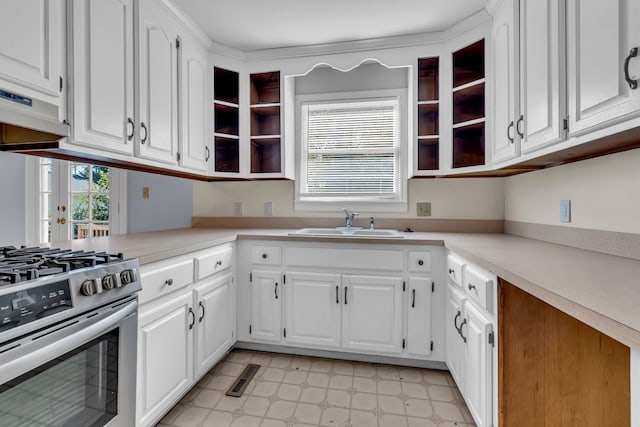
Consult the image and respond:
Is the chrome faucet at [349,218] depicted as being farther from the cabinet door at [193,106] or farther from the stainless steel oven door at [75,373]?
the stainless steel oven door at [75,373]

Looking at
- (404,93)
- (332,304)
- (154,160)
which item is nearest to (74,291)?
(154,160)

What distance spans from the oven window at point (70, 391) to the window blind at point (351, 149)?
6.21 feet

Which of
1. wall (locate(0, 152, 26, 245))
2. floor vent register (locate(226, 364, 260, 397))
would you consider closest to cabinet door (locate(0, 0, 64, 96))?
floor vent register (locate(226, 364, 260, 397))

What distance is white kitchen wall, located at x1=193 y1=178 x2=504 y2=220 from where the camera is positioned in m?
2.45

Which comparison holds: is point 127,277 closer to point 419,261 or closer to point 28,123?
point 28,123

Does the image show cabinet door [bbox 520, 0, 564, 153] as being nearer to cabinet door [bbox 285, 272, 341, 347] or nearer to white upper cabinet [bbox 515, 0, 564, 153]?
white upper cabinet [bbox 515, 0, 564, 153]

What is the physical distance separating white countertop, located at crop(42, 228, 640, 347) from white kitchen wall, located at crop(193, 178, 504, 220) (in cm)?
60

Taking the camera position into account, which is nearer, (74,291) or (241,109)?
(74,291)

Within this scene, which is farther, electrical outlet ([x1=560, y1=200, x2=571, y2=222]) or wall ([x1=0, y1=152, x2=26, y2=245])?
wall ([x1=0, y1=152, x2=26, y2=245])

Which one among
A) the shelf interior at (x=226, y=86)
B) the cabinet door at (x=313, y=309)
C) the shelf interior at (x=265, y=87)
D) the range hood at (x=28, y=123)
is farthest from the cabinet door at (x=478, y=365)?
Result: the shelf interior at (x=226, y=86)

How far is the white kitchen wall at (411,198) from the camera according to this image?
245cm

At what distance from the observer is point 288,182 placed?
9.02ft

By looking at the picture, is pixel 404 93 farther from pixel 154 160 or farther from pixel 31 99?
pixel 31 99

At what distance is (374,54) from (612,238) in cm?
179
